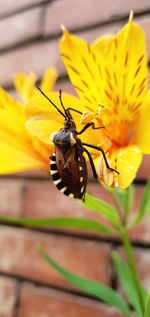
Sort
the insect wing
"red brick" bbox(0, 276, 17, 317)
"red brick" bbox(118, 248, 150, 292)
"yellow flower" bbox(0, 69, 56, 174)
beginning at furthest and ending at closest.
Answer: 1. "red brick" bbox(0, 276, 17, 317)
2. "red brick" bbox(118, 248, 150, 292)
3. "yellow flower" bbox(0, 69, 56, 174)
4. the insect wing

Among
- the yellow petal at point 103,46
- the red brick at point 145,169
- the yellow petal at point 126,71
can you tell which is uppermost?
the yellow petal at point 103,46

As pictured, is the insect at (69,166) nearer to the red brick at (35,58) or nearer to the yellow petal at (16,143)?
the yellow petal at (16,143)

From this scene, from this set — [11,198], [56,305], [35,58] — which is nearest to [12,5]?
[35,58]

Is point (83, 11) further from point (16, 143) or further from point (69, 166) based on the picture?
point (69, 166)

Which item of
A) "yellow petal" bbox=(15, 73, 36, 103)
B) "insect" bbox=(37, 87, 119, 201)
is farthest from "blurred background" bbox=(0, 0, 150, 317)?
"insect" bbox=(37, 87, 119, 201)

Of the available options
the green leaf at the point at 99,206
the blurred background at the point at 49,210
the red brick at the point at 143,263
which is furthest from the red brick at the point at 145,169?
the green leaf at the point at 99,206

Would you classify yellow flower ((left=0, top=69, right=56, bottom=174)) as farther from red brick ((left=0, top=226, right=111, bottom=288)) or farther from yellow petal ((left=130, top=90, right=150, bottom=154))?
red brick ((left=0, top=226, right=111, bottom=288))
